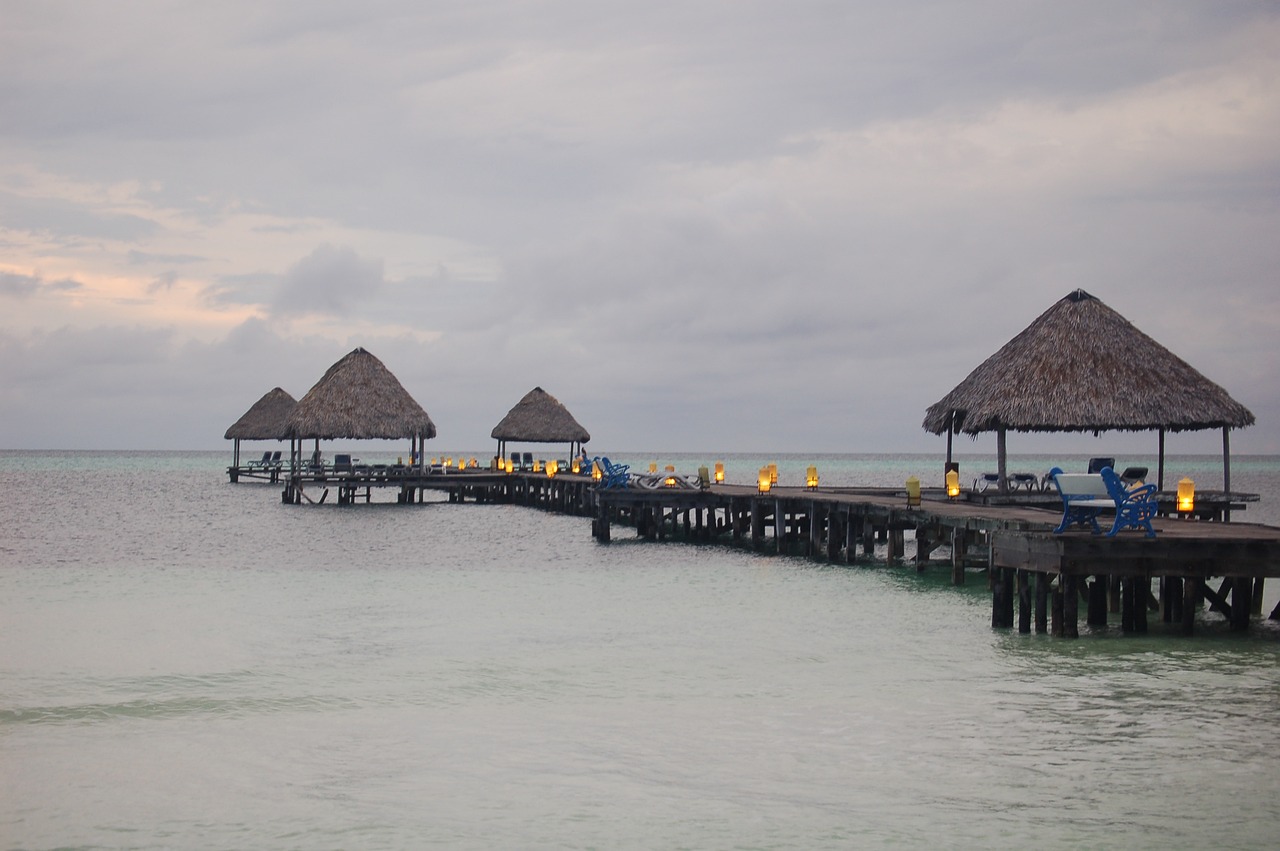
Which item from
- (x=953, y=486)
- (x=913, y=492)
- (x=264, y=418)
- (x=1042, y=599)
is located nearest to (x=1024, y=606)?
(x=1042, y=599)

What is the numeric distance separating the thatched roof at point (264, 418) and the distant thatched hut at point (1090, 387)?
47616 millimetres

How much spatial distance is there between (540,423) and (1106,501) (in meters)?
43.0

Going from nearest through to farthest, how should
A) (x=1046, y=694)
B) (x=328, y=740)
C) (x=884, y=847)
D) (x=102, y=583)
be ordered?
(x=884, y=847) < (x=328, y=740) < (x=1046, y=694) < (x=102, y=583)

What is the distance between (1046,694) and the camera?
38.8 ft

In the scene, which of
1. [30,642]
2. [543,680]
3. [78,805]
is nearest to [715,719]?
[543,680]

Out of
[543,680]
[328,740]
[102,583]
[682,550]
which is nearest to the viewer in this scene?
[328,740]

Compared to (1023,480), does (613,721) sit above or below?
below

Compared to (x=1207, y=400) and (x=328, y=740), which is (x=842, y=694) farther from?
(x=1207, y=400)

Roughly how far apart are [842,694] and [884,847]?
4.36 meters

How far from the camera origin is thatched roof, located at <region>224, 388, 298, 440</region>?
6762 centimetres

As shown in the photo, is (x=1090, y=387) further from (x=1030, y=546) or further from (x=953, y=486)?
(x=1030, y=546)

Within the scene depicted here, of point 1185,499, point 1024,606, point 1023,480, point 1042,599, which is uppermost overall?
point 1023,480

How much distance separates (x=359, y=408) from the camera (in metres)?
48.9

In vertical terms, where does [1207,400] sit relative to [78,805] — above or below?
above
